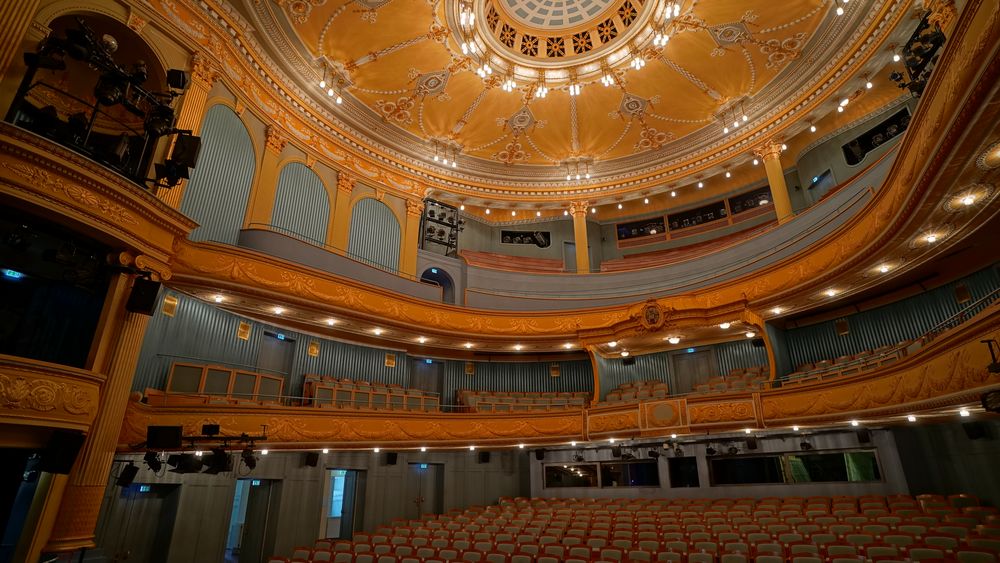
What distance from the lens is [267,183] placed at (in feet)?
43.8

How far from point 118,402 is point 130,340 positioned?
3.24 feet

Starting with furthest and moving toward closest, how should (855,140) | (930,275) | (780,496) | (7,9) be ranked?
1. (855,140)
2. (780,496)
3. (930,275)
4. (7,9)

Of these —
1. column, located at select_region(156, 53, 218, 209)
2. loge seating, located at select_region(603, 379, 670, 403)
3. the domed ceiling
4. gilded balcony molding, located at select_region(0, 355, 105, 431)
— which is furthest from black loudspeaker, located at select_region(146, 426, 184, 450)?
loge seating, located at select_region(603, 379, 670, 403)

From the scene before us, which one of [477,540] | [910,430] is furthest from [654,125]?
[477,540]

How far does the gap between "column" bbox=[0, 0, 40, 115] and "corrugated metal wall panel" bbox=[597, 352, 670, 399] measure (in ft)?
47.7

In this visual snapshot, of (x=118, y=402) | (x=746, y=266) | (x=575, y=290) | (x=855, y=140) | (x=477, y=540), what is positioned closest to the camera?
(x=118, y=402)

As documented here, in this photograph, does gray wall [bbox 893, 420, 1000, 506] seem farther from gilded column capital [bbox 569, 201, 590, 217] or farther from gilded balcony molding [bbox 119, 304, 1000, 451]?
gilded column capital [bbox 569, 201, 590, 217]

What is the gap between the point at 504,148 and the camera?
19.1m

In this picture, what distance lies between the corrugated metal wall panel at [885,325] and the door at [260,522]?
1452 cm

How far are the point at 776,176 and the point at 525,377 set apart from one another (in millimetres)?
10688

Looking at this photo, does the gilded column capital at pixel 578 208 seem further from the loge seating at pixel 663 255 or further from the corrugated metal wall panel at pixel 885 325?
the corrugated metal wall panel at pixel 885 325

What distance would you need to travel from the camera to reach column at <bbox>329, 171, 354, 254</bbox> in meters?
15.1

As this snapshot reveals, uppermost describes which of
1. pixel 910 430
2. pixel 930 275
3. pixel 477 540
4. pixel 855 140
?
pixel 855 140

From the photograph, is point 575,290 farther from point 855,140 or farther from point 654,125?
point 855,140
